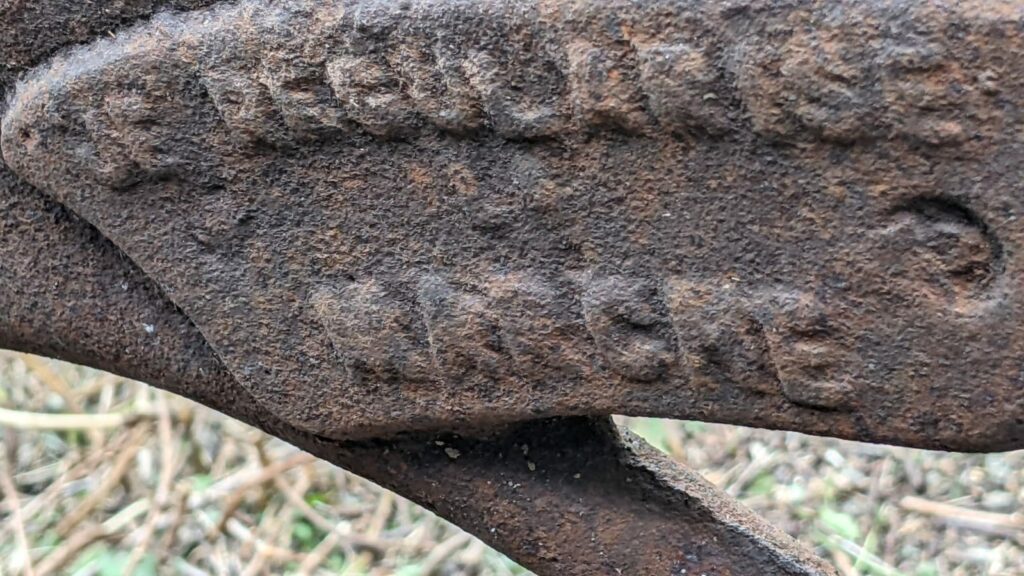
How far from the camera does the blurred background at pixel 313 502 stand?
143cm

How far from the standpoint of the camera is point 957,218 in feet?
1.66

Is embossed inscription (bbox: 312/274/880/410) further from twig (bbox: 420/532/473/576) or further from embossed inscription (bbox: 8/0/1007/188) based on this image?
twig (bbox: 420/532/473/576)

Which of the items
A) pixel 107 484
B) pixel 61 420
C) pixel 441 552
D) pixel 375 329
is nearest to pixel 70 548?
pixel 107 484

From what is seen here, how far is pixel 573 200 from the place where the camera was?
1.86 feet

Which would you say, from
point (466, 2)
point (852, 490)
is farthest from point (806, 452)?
point (466, 2)

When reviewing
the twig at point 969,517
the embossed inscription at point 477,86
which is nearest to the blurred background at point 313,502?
the twig at point 969,517

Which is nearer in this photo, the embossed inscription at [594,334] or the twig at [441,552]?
the embossed inscription at [594,334]

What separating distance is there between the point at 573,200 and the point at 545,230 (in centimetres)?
2

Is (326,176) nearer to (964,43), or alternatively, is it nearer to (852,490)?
(964,43)

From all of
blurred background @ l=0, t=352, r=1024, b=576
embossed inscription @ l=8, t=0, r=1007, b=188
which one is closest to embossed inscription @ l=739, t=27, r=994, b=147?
embossed inscription @ l=8, t=0, r=1007, b=188

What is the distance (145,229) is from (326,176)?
11cm

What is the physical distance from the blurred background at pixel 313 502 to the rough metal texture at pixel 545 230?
0.77m

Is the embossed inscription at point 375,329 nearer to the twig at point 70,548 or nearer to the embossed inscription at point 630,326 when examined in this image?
the embossed inscription at point 630,326

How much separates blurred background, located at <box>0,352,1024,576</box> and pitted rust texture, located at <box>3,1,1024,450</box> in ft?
2.77
